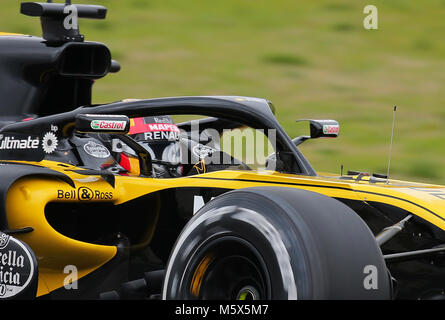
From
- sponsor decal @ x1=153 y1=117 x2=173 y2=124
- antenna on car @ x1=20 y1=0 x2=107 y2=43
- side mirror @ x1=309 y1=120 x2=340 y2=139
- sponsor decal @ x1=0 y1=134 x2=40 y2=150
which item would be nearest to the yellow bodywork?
sponsor decal @ x1=0 y1=134 x2=40 y2=150

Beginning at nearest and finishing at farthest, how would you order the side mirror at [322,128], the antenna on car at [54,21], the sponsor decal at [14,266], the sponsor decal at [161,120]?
the sponsor decal at [14,266], the side mirror at [322,128], the sponsor decal at [161,120], the antenna on car at [54,21]

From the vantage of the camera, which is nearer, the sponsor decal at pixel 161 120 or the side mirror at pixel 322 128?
the side mirror at pixel 322 128

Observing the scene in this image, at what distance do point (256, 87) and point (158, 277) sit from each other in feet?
35.6

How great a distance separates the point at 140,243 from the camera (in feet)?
15.9

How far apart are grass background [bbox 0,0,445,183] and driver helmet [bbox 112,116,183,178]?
5688 millimetres

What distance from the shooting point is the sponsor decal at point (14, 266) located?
4.45m

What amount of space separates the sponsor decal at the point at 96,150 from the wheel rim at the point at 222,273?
1766mm

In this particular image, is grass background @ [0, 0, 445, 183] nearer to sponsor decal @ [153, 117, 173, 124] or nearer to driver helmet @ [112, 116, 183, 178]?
sponsor decal @ [153, 117, 173, 124]

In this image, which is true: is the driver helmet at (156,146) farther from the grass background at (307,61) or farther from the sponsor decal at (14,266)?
the grass background at (307,61)

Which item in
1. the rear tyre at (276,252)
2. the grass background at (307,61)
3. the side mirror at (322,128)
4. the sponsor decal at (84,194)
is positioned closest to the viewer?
the rear tyre at (276,252)

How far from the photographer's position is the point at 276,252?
3.49 metres

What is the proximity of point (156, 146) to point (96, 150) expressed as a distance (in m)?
0.54

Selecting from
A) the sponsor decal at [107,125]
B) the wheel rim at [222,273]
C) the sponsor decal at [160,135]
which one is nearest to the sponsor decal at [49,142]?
the sponsor decal at [107,125]

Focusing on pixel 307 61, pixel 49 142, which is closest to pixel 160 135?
pixel 49 142
